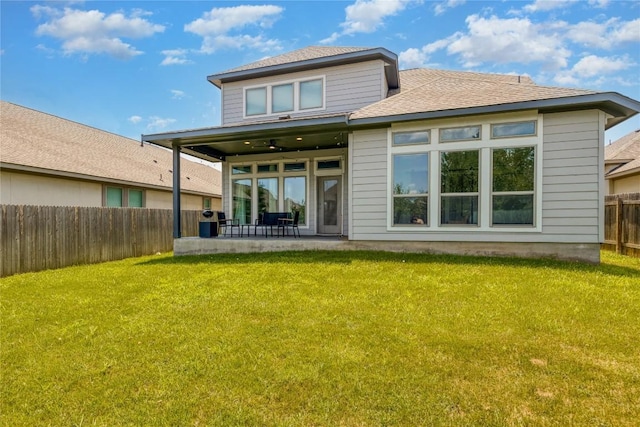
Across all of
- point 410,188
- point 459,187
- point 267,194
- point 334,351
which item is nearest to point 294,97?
point 267,194

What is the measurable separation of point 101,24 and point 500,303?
14910mm

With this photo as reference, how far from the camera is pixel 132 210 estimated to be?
34.9ft

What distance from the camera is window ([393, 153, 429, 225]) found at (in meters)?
7.38

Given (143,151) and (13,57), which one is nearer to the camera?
(13,57)

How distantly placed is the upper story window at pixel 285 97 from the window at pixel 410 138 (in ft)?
10.6

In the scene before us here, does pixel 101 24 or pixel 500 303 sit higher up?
pixel 101 24

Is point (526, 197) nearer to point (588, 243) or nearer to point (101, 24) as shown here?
point (588, 243)

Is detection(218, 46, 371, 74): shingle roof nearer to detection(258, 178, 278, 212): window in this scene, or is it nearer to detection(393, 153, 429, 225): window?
detection(258, 178, 278, 212): window

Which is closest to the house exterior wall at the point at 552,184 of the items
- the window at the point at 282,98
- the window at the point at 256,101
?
the window at the point at 282,98

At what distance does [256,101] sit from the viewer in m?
10.6

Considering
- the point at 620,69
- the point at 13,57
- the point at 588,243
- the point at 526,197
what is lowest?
the point at 588,243

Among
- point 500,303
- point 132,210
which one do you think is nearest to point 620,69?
point 500,303

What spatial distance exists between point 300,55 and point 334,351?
9752mm

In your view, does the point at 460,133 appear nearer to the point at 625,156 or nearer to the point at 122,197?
the point at 122,197
